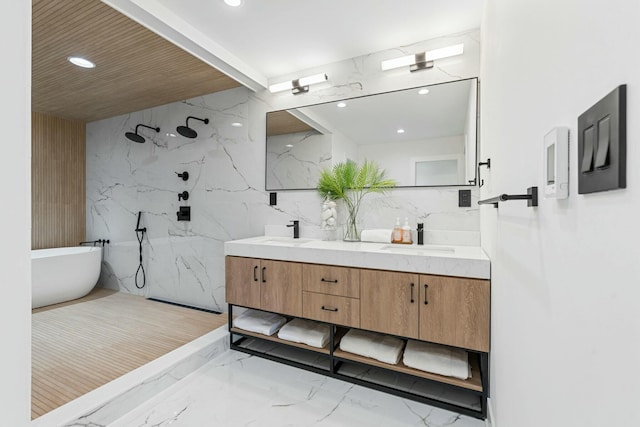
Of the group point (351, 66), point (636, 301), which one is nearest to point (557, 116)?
point (636, 301)

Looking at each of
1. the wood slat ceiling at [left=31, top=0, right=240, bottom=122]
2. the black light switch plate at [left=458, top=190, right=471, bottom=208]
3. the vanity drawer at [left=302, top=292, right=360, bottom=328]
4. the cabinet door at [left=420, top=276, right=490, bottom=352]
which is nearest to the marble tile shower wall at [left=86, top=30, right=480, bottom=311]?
the black light switch plate at [left=458, top=190, right=471, bottom=208]

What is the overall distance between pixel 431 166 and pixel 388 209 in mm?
465

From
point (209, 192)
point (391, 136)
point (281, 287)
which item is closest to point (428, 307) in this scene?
point (281, 287)

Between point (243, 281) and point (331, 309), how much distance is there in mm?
785

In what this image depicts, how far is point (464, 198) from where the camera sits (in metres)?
2.14

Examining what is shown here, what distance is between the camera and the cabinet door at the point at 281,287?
6.91 feet

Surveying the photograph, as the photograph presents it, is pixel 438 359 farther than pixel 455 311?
Yes

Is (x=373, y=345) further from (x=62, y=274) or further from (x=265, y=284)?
(x=62, y=274)

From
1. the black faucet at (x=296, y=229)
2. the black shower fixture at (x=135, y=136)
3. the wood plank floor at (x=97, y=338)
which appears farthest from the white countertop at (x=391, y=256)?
the black shower fixture at (x=135, y=136)

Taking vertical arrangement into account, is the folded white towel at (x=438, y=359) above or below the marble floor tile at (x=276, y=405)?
above

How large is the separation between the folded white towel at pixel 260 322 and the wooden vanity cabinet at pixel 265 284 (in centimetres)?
18

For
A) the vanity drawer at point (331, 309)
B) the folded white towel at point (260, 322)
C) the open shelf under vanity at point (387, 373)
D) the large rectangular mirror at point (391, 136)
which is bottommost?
the open shelf under vanity at point (387, 373)

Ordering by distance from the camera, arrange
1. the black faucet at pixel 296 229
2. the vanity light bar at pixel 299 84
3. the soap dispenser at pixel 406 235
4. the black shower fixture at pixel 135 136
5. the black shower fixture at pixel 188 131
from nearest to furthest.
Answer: the soap dispenser at pixel 406 235 < the vanity light bar at pixel 299 84 < the black faucet at pixel 296 229 < the black shower fixture at pixel 188 131 < the black shower fixture at pixel 135 136

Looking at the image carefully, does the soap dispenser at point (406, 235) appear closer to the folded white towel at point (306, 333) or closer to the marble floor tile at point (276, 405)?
the folded white towel at point (306, 333)
